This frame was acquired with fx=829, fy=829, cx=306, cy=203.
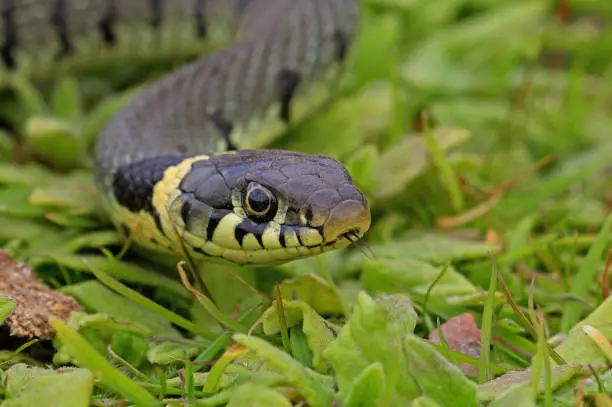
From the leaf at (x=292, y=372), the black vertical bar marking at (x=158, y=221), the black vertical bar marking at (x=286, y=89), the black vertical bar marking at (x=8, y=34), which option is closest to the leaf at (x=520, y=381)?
the leaf at (x=292, y=372)

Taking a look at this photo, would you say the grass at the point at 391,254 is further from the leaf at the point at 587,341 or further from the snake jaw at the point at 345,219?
the snake jaw at the point at 345,219

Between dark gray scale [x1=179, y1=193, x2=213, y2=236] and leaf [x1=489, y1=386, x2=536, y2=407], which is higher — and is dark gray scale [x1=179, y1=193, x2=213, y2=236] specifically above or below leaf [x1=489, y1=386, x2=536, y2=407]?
above

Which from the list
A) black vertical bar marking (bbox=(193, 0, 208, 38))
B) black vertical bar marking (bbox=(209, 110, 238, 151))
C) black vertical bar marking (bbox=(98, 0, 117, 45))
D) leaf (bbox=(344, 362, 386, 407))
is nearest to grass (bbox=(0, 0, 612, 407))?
leaf (bbox=(344, 362, 386, 407))

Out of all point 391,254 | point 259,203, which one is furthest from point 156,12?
point 259,203

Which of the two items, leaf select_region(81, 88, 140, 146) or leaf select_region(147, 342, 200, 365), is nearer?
leaf select_region(147, 342, 200, 365)

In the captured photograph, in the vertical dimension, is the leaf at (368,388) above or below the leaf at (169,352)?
above

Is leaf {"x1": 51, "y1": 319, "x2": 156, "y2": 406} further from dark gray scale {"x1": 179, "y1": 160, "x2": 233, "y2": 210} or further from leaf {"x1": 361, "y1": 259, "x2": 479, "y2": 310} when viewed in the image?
leaf {"x1": 361, "y1": 259, "x2": 479, "y2": 310}

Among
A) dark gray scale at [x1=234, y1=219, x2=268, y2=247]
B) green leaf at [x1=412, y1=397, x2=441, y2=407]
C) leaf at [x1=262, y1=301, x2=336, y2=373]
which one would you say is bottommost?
leaf at [x1=262, y1=301, x2=336, y2=373]
